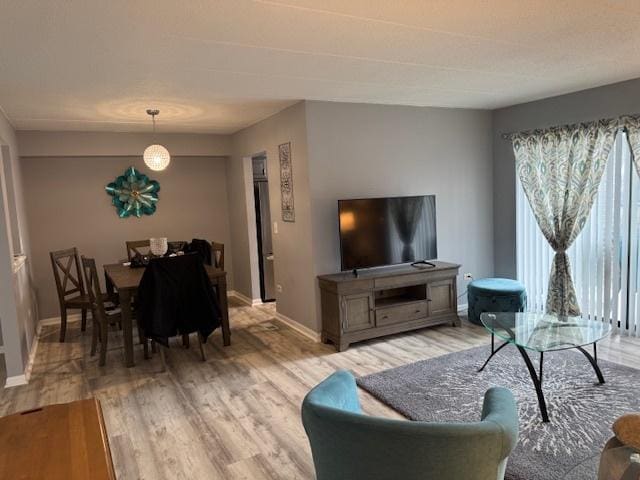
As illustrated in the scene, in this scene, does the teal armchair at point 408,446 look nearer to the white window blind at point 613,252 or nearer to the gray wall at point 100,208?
the white window blind at point 613,252

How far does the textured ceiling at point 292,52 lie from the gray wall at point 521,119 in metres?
0.18

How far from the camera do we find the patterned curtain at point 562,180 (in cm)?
440

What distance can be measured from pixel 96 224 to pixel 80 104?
7.77ft

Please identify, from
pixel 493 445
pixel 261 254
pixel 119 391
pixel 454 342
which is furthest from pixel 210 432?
pixel 261 254

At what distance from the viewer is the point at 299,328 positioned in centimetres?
502

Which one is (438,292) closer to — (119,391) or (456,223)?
(456,223)

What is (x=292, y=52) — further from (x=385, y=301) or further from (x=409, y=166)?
(x=385, y=301)

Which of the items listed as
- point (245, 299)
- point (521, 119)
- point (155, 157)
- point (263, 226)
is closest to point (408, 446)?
point (155, 157)

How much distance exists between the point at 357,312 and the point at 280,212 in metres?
1.54

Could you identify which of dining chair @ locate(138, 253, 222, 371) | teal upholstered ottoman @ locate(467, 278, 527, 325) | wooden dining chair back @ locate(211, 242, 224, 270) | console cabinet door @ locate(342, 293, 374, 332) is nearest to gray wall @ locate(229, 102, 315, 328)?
console cabinet door @ locate(342, 293, 374, 332)

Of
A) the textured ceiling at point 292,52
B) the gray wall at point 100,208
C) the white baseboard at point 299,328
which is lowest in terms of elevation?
the white baseboard at point 299,328

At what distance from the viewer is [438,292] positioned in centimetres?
486

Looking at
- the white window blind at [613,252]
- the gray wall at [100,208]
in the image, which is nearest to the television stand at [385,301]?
the white window blind at [613,252]

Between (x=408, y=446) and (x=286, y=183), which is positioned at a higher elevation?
(x=286, y=183)
